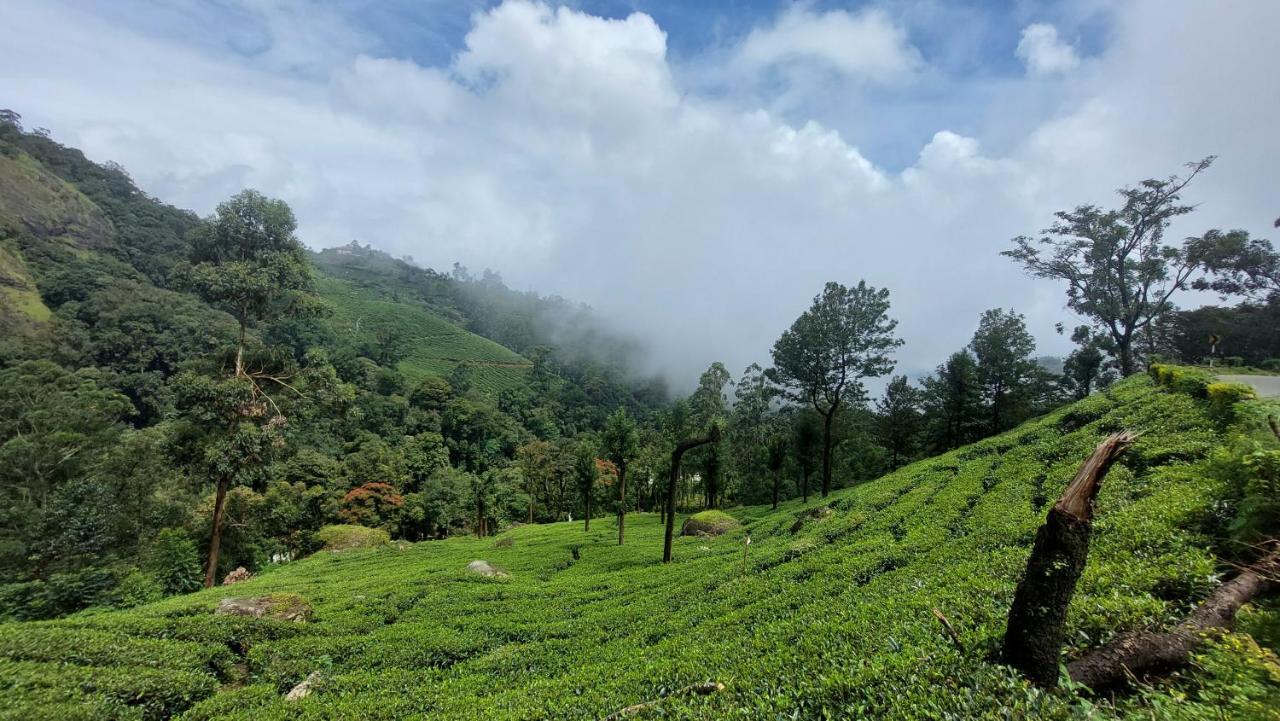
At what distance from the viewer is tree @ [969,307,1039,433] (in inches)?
1588

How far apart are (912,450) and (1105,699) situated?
163 ft

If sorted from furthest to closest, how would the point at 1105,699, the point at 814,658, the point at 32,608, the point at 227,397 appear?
the point at 227,397 < the point at 32,608 < the point at 814,658 < the point at 1105,699

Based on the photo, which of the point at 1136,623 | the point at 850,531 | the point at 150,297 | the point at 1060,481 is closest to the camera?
the point at 1136,623

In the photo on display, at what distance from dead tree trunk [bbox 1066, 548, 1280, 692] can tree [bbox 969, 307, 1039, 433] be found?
42504 millimetres

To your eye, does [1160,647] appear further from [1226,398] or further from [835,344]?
[835,344]

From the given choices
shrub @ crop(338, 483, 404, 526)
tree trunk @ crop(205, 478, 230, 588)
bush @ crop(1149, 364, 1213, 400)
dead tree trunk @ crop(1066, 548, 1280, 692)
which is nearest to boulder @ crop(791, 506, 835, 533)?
bush @ crop(1149, 364, 1213, 400)

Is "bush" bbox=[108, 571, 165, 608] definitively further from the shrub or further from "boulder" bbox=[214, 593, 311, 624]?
the shrub

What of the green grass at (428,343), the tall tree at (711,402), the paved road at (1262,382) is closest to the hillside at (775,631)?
the paved road at (1262,382)

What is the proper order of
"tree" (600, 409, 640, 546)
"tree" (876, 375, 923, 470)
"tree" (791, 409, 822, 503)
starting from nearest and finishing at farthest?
1. "tree" (600, 409, 640, 546)
2. "tree" (791, 409, 822, 503)
3. "tree" (876, 375, 923, 470)

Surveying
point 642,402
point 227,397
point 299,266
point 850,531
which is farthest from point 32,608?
point 642,402

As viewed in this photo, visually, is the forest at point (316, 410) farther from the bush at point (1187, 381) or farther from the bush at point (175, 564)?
the bush at point (1187, 381)

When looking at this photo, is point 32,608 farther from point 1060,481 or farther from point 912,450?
point 912,450

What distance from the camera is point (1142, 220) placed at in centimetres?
3225

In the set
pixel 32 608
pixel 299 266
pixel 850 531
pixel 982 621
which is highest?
pixel 299 266
